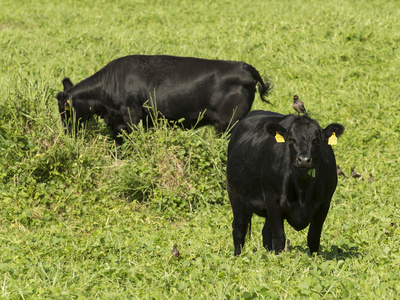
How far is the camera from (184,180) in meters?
9.55

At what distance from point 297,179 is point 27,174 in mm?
4780

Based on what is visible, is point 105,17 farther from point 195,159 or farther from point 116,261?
point 116,261

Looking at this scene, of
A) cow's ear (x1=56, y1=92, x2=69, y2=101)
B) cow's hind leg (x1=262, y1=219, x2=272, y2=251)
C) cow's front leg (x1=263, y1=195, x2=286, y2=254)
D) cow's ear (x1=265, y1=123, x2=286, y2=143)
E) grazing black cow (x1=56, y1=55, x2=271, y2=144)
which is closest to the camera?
cow's ear (x1=265, y1=123, x2=286, y2=143)

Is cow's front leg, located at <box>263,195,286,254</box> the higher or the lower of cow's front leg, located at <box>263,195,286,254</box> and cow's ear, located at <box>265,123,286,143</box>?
the lower

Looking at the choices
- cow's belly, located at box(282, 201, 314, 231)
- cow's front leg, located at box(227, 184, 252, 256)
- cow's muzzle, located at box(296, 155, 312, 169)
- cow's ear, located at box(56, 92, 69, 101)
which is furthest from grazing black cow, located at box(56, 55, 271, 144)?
cow's muzzle, located at box(296, 155, 312, 169)

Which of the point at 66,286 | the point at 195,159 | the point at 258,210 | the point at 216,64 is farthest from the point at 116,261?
the point at 216,64

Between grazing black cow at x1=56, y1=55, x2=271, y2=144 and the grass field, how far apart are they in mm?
615

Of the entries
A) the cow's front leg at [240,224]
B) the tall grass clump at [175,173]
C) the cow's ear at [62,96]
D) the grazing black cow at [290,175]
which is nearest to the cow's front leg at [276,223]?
the grazing black cow at [290,175]

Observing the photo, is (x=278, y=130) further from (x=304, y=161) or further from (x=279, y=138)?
(x=304, y=161)

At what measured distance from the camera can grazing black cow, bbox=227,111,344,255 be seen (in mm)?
6223

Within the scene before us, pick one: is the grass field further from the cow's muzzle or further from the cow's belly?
the cow's muzzle

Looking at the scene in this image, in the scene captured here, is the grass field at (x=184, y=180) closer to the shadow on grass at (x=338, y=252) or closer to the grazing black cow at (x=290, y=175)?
the shadow on grass at (x=338, y=252)

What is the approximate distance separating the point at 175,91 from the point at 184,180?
2465 mm

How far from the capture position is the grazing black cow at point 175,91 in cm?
1137
